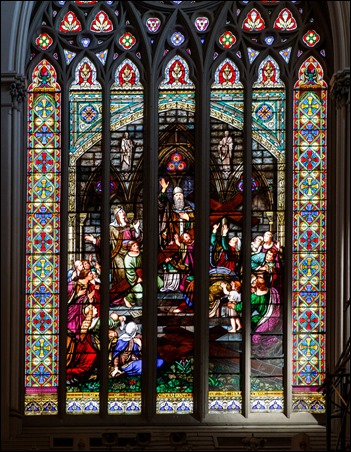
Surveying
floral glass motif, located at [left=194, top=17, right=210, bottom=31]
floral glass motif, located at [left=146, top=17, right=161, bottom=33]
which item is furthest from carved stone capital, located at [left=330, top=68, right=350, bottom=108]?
floral glass motif, located at [left=146, top=17, right=161, bottom=33]

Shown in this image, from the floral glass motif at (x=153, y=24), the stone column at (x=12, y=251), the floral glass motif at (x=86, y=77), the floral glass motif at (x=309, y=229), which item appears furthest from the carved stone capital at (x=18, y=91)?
the floral glass motif at (x=309, y=229)

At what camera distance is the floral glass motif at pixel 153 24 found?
62.0 feet

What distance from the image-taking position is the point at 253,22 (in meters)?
18.9

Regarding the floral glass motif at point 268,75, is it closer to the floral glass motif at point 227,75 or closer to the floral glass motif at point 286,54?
the floral glass motif at point 286,54

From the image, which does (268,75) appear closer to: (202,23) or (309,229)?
(202,23)

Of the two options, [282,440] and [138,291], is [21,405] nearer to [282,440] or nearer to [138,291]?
[138,291]

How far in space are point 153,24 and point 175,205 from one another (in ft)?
8.50

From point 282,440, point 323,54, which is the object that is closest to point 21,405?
point 282,440

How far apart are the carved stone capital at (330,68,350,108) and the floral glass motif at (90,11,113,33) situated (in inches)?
127

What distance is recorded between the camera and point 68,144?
60.9 ft

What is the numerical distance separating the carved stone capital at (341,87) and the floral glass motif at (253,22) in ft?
4.90

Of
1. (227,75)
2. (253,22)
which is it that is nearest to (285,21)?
(253,22)

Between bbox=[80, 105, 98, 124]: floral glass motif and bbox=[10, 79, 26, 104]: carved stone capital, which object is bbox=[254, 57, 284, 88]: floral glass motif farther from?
bbox=[10, 79, 26, 104]: carved stone capital

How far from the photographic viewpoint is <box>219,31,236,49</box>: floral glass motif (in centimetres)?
1888
